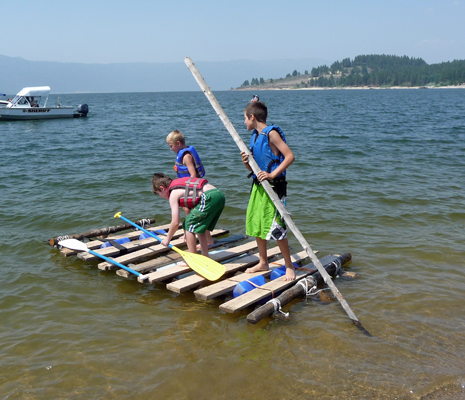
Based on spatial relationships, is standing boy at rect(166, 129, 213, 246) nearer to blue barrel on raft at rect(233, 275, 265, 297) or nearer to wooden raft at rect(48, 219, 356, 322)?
wooden raft at rect(48, 219, 356, 322)

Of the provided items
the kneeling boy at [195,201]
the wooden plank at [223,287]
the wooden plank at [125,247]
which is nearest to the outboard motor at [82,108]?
the wooden plank at [125,247]

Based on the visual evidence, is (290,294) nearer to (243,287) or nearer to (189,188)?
(243,287)

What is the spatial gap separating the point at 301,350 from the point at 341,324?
77 cm

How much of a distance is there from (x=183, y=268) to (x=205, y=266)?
1.66 feet

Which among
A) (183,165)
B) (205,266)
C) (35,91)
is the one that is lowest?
(205,266)

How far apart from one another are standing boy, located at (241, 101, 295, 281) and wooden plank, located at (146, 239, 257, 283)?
1367 mm

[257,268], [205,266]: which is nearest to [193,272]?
[205,266]

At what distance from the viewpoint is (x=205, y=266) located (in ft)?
19.6

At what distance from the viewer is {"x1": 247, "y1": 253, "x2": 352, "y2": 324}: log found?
4949 millimetres

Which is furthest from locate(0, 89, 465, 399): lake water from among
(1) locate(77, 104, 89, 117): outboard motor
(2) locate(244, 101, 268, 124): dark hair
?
(1) locate(77, 104, 89, 117): outboard motor

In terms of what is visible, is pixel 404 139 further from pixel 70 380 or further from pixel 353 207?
pixel 70 380

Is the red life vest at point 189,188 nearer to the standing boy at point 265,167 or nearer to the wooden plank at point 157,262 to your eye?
the standing boy at point 265,167

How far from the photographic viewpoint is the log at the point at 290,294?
195 inches

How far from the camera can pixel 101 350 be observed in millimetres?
4609
